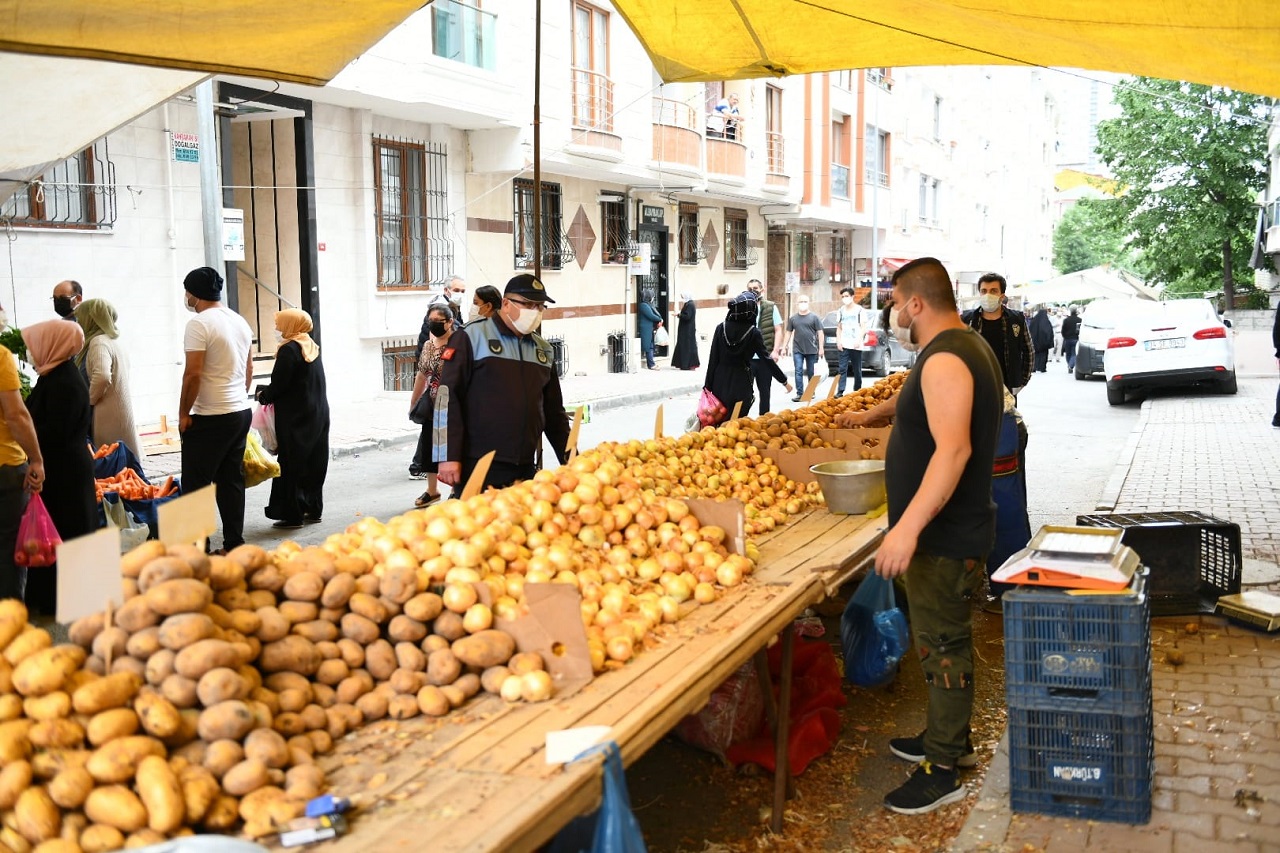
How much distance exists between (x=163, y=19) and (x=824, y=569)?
4.08 meters

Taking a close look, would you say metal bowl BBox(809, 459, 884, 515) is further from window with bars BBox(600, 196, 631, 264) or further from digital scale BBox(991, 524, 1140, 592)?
window with bars BBox(600, 196, 631, 264)

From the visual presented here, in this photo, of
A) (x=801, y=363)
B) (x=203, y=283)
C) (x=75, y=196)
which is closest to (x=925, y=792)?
(x=203, y=283)

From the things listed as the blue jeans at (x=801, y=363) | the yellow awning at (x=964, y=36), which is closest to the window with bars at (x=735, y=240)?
the blue jeans at (x=801, y=363)

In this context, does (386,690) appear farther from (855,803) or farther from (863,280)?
(863,280)

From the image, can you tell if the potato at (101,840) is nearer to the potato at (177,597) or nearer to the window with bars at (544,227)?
the potato at (177,597)

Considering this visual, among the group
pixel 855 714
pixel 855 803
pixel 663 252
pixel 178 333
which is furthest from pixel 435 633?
pixel 663 252

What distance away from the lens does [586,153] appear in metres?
22.2

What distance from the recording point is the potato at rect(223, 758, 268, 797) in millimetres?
2314

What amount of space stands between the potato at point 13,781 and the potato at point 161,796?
0.23 meters

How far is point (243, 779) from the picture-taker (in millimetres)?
2312

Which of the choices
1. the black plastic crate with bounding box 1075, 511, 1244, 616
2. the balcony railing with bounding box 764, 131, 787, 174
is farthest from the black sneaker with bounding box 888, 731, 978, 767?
the balcony railing with bounding box 764, 131, 787, 174

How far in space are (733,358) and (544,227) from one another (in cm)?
1298

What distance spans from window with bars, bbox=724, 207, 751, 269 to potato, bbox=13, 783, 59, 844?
31.0 metres

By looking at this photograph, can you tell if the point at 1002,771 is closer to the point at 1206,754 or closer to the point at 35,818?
the point at 1206,754
